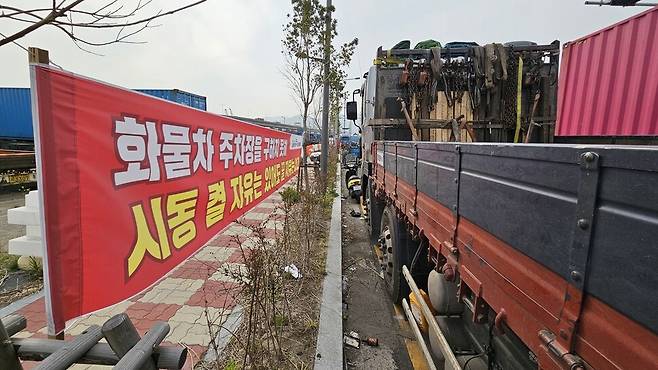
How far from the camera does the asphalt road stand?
9.84 ft

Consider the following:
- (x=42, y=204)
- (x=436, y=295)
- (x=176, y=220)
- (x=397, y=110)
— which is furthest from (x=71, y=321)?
(x=397, y=110)

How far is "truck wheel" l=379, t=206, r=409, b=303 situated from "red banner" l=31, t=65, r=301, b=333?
1.82 meters

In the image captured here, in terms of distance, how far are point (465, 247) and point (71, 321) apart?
6.08 feet

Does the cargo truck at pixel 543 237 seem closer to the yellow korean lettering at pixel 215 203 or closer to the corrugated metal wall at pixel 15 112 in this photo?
the yellow korean lettering at pixel 215 203

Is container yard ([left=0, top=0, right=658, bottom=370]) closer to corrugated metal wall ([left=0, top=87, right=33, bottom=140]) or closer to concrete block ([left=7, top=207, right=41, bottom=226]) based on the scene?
concrete block ([left=7, top=207, right=41, bottom=226])

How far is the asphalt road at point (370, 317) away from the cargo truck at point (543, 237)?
25 centimetres

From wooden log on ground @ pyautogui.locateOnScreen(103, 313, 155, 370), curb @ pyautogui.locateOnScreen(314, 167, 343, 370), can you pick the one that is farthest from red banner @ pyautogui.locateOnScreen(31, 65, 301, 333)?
curb @ pyautogui.locateOnScreen(314, 167, 343, 370)

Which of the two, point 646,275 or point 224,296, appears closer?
point 646,275

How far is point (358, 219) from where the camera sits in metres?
8.02

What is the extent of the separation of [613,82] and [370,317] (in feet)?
11.6

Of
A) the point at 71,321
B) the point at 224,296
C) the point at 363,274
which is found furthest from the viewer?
the point at 363,274

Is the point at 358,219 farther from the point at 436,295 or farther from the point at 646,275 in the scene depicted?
the point at 646,275

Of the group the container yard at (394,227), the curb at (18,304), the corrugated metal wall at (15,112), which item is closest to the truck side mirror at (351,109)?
the container yard at (394,227)

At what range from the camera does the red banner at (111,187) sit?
1.41m
